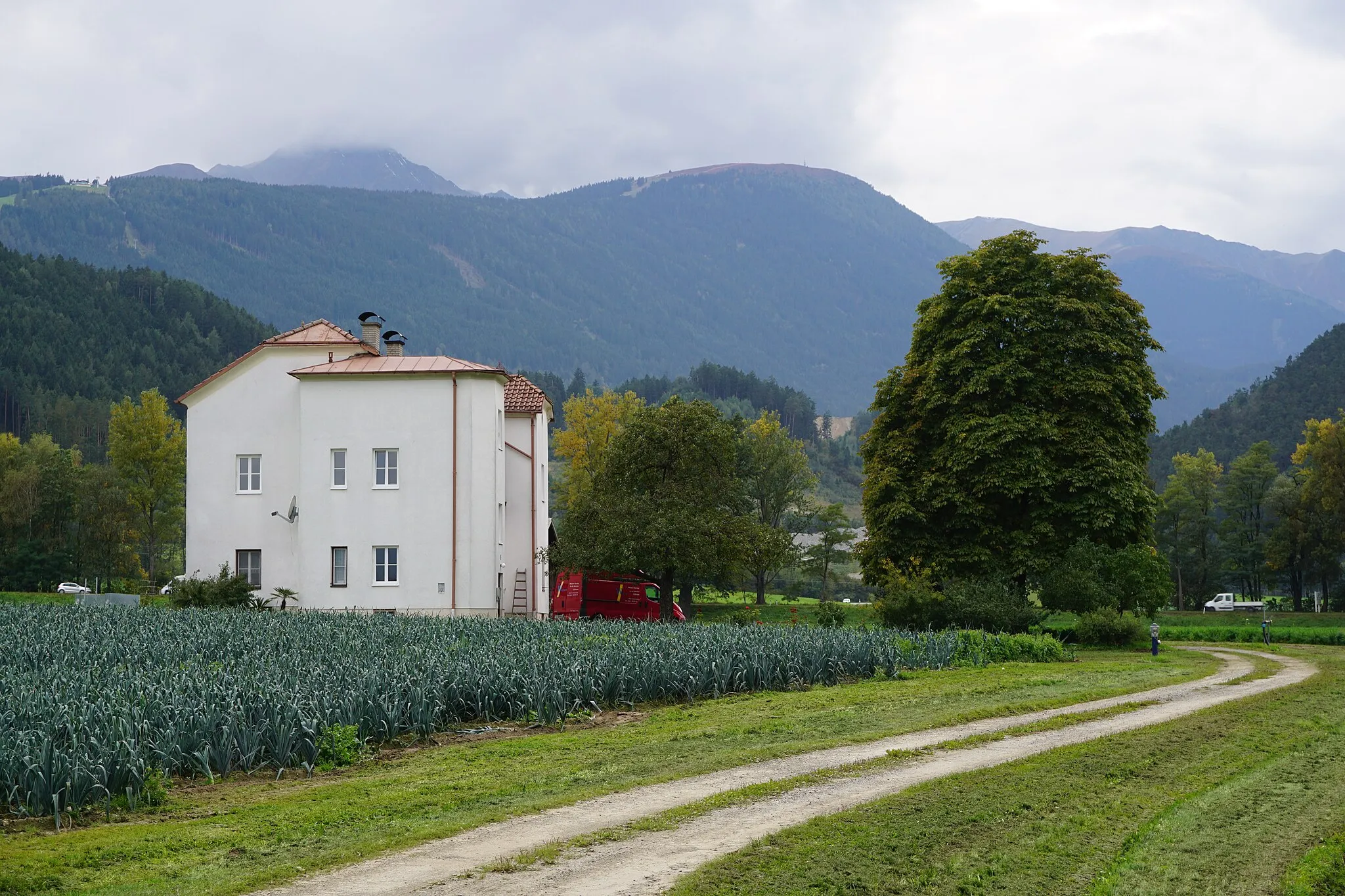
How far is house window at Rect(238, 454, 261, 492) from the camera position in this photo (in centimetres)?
4597

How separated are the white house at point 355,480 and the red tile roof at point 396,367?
72mm

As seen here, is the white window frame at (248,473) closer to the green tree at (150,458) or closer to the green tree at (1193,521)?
the green tree at (150,458)

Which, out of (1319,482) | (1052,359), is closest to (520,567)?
(1052,359)

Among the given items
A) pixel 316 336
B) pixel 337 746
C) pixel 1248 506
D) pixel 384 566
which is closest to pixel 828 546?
pixel 1248 506

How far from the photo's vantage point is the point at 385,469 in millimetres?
44344

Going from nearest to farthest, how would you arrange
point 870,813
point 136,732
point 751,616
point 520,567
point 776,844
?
point 776,844 < point 870,813 < point 136,732 < point 520,567 < point 751,616

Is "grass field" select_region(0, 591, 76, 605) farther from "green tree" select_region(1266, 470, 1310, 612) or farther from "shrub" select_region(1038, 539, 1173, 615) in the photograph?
"green tree" select_region(1266, 470, 1310, 612)

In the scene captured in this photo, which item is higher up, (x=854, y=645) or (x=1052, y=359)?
(x=1052, y=359)

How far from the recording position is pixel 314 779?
1277 cm

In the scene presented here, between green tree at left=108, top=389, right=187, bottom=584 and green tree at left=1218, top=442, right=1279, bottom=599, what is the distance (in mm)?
76678

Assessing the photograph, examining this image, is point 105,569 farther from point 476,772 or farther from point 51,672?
point 476,772

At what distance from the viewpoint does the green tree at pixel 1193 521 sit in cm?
8756

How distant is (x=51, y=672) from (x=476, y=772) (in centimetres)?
765

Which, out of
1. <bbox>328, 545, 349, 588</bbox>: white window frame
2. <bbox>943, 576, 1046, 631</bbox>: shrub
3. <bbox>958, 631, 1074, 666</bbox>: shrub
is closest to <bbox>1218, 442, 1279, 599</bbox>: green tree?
<bbox>943, 576, 1046, 631</bbox>: shrub
